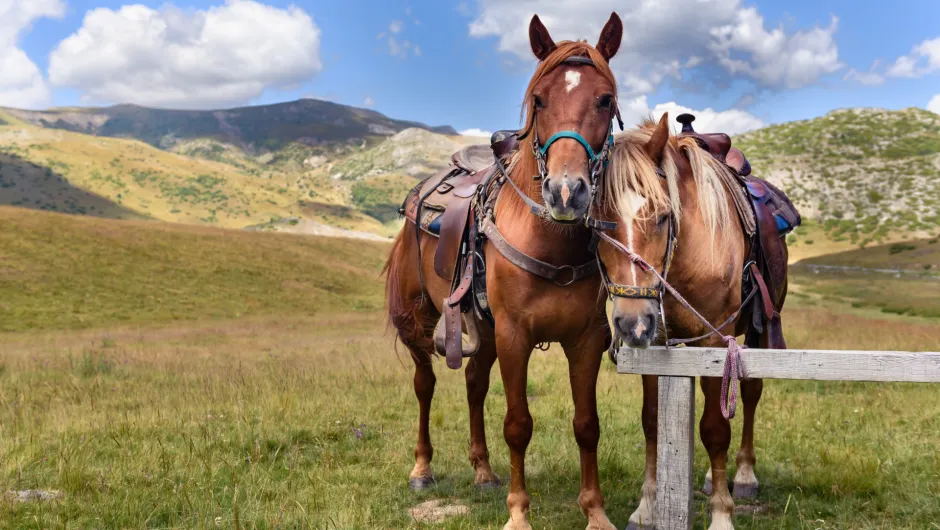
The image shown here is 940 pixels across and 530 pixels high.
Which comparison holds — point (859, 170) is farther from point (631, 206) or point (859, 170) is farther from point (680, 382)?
point (680, 382)

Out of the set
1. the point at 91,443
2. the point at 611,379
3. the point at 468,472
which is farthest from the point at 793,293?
the point at 91,443

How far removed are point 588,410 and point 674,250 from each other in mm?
1204

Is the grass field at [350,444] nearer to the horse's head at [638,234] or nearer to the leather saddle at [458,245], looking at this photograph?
the leather saddle at [458,245]

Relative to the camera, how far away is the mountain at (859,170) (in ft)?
200

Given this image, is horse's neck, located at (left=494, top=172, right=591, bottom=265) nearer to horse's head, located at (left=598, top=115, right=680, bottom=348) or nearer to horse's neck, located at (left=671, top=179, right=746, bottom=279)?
horse's head, located at (left=598, top=115, right=680, bottom=348)

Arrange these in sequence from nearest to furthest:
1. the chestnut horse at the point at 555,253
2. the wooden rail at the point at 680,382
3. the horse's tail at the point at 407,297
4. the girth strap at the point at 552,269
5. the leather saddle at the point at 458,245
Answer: the wooden rail at the point at 680,382 → the chestnut horse at the point at 555,253 → the girth strap at the point at 552,269 → the leather saddle at the point at 458,245 → the horse's tail at the point at 407,297

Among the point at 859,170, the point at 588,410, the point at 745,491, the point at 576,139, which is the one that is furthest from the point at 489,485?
the point at 859,170

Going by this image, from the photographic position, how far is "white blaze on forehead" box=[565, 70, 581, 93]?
375 centimetres

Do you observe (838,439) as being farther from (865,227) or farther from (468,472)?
(865,227)

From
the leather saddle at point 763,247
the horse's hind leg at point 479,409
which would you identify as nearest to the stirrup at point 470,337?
the horse's hind leg at point 479,409

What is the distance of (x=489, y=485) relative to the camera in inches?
219

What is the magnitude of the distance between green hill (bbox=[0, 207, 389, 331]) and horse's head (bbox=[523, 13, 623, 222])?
24074 mm

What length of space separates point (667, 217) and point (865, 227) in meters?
68.2

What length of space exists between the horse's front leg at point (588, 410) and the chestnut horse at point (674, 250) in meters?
0.33
